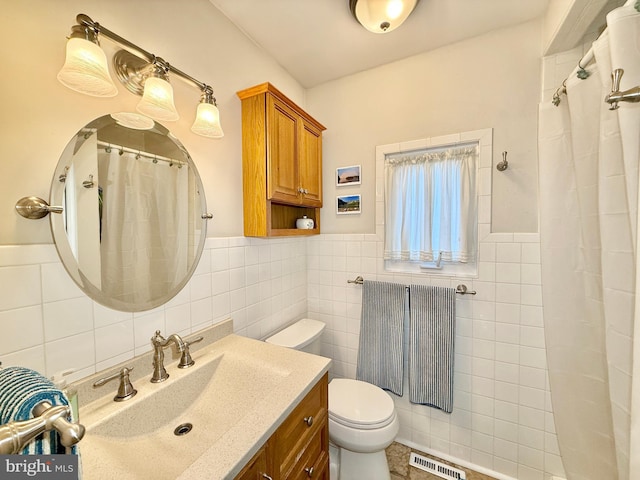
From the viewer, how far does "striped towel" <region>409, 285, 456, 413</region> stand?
1.47 metres

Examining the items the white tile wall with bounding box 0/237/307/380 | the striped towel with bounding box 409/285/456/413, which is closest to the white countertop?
the white tile wall with bounding box 0/237/307/380

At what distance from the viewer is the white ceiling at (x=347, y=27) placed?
1243 mm

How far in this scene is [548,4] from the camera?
124cm

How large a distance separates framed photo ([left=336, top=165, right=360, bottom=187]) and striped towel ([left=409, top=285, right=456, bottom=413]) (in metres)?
0.83

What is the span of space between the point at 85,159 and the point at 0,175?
0.19 metres

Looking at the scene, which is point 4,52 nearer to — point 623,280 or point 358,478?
point 623,280

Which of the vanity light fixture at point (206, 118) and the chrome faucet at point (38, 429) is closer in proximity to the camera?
the chrome faucet at point (38, 429)

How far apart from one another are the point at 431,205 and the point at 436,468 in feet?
5.17

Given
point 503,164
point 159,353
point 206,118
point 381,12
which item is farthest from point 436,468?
point 381,12

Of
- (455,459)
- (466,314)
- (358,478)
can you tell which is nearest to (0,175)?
(358,478)

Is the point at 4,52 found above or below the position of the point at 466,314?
above

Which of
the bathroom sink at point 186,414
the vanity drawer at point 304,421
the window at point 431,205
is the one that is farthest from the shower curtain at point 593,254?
the bathroom sink at point 186,414

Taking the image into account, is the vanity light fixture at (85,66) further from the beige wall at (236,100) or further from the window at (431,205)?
the window at (431,205)

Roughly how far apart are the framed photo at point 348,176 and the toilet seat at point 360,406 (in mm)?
1331
